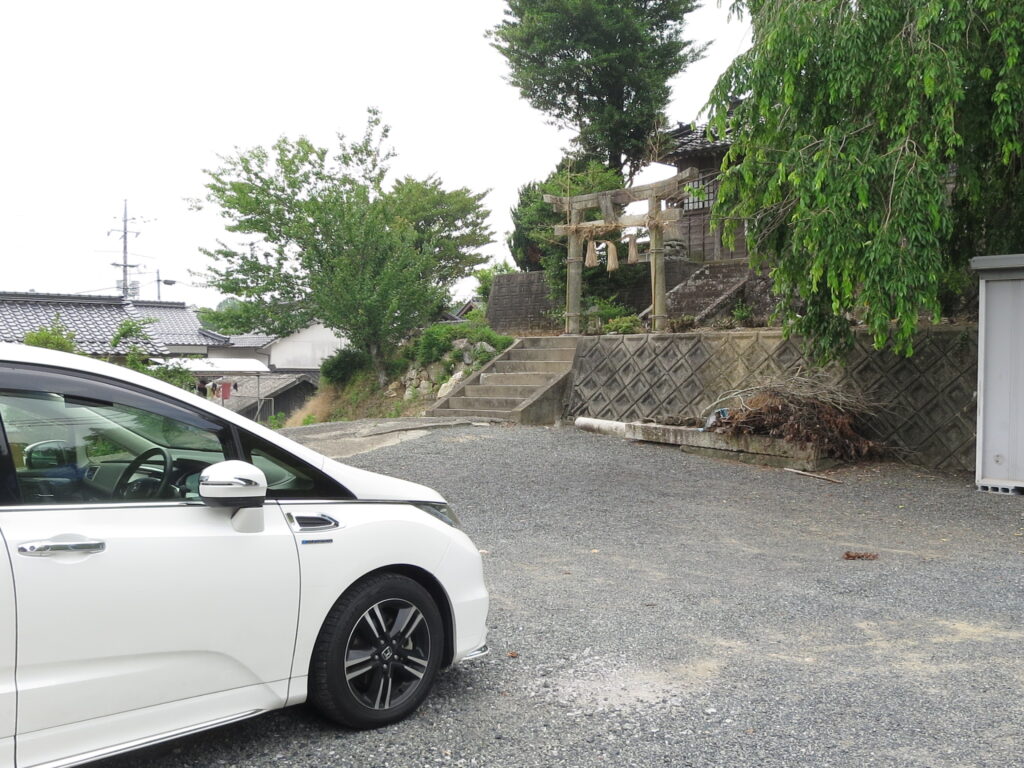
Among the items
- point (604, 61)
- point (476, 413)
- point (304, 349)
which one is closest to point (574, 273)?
point (476, 413)

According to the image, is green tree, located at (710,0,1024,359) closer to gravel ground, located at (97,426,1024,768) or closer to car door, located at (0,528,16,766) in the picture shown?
gravel ground, located at (97,426,1024,768)

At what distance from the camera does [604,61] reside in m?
22.9

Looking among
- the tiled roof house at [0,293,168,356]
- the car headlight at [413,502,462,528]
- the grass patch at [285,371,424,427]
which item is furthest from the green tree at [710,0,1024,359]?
the tiled roof house at [0,293,168,356]

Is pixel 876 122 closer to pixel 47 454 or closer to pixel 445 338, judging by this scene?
pixel 47 454

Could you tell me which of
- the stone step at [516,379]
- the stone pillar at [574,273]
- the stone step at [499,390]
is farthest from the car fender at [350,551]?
the stone pillar at [574,273]

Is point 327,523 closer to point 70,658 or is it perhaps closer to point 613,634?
point 70,658

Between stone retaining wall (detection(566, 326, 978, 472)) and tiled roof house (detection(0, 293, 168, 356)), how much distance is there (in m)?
11.5

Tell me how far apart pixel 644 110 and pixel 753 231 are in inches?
591

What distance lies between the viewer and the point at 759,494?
9008 millimetres

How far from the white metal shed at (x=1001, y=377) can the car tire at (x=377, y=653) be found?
771 centimetres

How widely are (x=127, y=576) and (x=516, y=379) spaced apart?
13449 millimetres

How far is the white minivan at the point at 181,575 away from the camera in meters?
2.42

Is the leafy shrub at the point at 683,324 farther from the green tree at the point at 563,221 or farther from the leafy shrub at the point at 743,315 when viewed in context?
the green tree at the point at 563,221

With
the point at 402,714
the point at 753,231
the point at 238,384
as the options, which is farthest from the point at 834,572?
the point at 238,384
